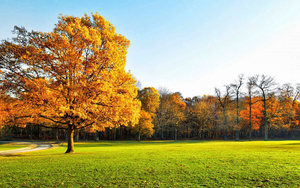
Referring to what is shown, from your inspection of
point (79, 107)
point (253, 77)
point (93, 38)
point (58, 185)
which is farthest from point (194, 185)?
point (253, 77)

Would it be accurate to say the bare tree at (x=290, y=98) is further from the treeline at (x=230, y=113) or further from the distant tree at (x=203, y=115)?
the distant tree at (x=203, y=115)

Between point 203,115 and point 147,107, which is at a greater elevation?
point 147,107

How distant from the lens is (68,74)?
51.9ft

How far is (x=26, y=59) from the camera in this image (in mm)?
14828

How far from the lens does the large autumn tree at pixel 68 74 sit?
1455 centimetres

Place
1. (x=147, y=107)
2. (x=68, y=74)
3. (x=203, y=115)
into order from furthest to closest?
(x=203, y=115) → (x=147, y=107) → (x=68, y=74)

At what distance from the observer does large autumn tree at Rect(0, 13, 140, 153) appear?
14.6m

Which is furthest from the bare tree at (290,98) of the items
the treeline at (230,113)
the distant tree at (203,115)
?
the distant tree at (203,115)

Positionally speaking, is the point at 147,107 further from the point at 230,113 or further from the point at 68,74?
the point at 68,74

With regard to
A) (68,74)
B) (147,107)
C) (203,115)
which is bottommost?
(203,115)

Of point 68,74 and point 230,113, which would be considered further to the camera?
point 230,113

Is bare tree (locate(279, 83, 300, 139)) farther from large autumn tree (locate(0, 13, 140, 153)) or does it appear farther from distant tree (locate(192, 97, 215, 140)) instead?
large autumn tree (locate(0, 13, 140, 153))

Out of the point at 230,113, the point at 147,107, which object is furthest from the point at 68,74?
the point at 230,113

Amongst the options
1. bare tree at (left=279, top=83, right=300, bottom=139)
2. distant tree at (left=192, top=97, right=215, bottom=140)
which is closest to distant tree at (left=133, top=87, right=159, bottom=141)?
distant tree at (left=192, top=97, right=215, bottom=140)
